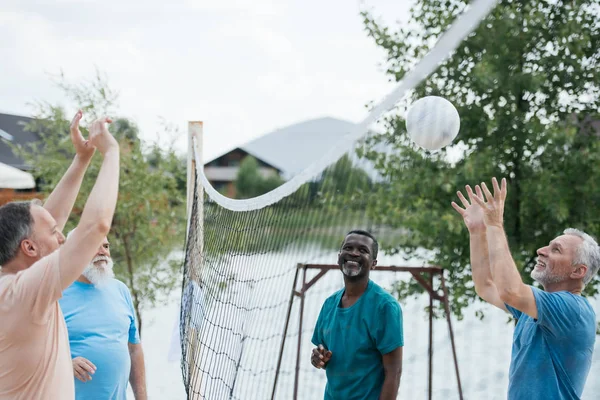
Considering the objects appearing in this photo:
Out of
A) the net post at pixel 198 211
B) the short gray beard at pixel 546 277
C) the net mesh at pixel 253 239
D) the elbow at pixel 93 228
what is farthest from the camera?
the net post at pixel 198 211

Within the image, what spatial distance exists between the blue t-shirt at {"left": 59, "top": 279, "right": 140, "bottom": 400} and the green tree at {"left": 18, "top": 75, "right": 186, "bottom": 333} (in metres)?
6.03

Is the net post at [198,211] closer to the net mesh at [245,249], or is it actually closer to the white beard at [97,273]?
the net mesh at [245,249]

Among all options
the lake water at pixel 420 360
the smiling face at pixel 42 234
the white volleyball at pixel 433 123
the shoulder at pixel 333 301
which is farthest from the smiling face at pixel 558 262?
the lake water at pixel 420 360

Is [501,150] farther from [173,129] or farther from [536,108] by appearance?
[173,129]

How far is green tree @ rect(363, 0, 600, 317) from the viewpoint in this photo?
7.34 metres

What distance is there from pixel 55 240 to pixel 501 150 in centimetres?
636

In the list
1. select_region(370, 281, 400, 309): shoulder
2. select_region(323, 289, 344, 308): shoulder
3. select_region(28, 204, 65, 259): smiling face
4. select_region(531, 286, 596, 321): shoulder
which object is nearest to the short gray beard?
select_region(531, 286, 596, 321): shoulder

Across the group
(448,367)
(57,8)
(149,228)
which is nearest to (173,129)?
(149,228)

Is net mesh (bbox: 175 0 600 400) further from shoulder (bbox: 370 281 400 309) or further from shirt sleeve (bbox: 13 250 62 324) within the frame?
shirt sleeve (bbox: 13 250 62 324)

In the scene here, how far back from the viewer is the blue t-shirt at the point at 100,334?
3.44 metres

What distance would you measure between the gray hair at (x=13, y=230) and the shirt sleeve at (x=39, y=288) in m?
0.16

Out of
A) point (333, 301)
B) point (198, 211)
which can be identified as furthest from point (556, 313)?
point (198, 211)

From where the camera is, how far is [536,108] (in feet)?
26.3

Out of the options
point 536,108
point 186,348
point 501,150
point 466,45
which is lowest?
point 186,348
